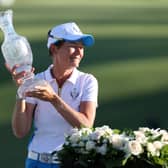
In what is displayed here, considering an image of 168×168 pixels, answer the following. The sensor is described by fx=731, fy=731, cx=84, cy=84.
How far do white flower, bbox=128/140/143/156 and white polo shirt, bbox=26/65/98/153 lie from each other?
0.72m

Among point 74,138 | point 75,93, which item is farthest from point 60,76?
point 74,138

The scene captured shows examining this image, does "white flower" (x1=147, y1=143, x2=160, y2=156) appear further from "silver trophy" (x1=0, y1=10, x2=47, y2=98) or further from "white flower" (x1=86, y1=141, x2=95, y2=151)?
"silver trophy" (x1=0, y1=10, x2=47, y2=98)

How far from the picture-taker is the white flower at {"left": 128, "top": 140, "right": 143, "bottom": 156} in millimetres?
2402

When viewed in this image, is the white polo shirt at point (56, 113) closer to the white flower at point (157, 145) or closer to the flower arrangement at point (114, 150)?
the flower arrangement at point (114, 150)

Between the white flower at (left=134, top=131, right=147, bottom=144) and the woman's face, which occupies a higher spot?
the woman's face

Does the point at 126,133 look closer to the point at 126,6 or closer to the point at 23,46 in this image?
the point at 23,46

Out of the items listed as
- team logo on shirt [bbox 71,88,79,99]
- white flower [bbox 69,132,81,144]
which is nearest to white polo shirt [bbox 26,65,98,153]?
team logo on shirt [bbox 71,88,79,99]

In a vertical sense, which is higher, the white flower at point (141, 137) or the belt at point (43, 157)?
the white flower at point (141, 137)

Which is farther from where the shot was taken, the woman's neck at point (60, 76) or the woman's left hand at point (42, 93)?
the woman's neck at point (60, 76)

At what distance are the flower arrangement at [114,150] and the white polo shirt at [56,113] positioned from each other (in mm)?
568

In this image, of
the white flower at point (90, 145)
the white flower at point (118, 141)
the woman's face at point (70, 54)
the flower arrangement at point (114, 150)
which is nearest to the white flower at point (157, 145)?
the flower arrangement at point (114, 150)

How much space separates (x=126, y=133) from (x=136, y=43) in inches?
300

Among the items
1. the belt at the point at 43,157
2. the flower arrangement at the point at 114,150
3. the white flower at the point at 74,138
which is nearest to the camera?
the flower arrangement at the point at 114,150

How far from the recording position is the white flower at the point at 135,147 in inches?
94.6
